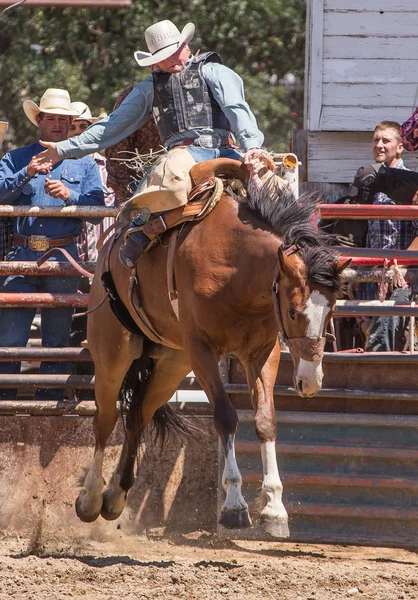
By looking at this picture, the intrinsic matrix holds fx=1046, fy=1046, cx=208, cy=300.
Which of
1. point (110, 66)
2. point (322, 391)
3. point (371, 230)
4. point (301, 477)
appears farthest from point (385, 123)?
point (110, 66)

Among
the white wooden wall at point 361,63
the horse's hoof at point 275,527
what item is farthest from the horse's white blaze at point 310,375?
the white wooden wall at point 361,63

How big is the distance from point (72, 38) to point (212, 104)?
1255 centimetres

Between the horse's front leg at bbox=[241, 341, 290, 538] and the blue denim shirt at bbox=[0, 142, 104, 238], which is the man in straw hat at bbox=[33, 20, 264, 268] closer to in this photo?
the blue denim shirt at bbox=[0, 142, 104, 238]

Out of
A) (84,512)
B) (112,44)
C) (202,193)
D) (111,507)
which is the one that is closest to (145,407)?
(111,507)

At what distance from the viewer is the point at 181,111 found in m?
6.38

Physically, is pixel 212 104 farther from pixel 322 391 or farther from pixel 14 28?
pixel 14 28

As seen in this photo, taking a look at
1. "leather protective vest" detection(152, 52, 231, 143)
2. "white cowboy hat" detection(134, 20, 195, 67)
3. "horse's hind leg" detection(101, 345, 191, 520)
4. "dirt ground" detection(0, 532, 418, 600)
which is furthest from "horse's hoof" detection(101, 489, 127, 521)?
"white cowboy hat" detection(134, 20, 195, 67)

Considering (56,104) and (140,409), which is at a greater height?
(56,104)

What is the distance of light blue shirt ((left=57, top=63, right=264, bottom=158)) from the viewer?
6.24 m

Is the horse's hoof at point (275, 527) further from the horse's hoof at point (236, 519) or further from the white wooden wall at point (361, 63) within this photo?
the white wooden wall at point (361, 63)

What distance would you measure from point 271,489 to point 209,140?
7.25ft

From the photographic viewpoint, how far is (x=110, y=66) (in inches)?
712

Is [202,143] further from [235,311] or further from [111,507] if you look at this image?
[111,507]

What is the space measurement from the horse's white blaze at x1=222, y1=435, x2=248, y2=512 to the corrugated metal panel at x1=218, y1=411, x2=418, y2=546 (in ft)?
4.77
